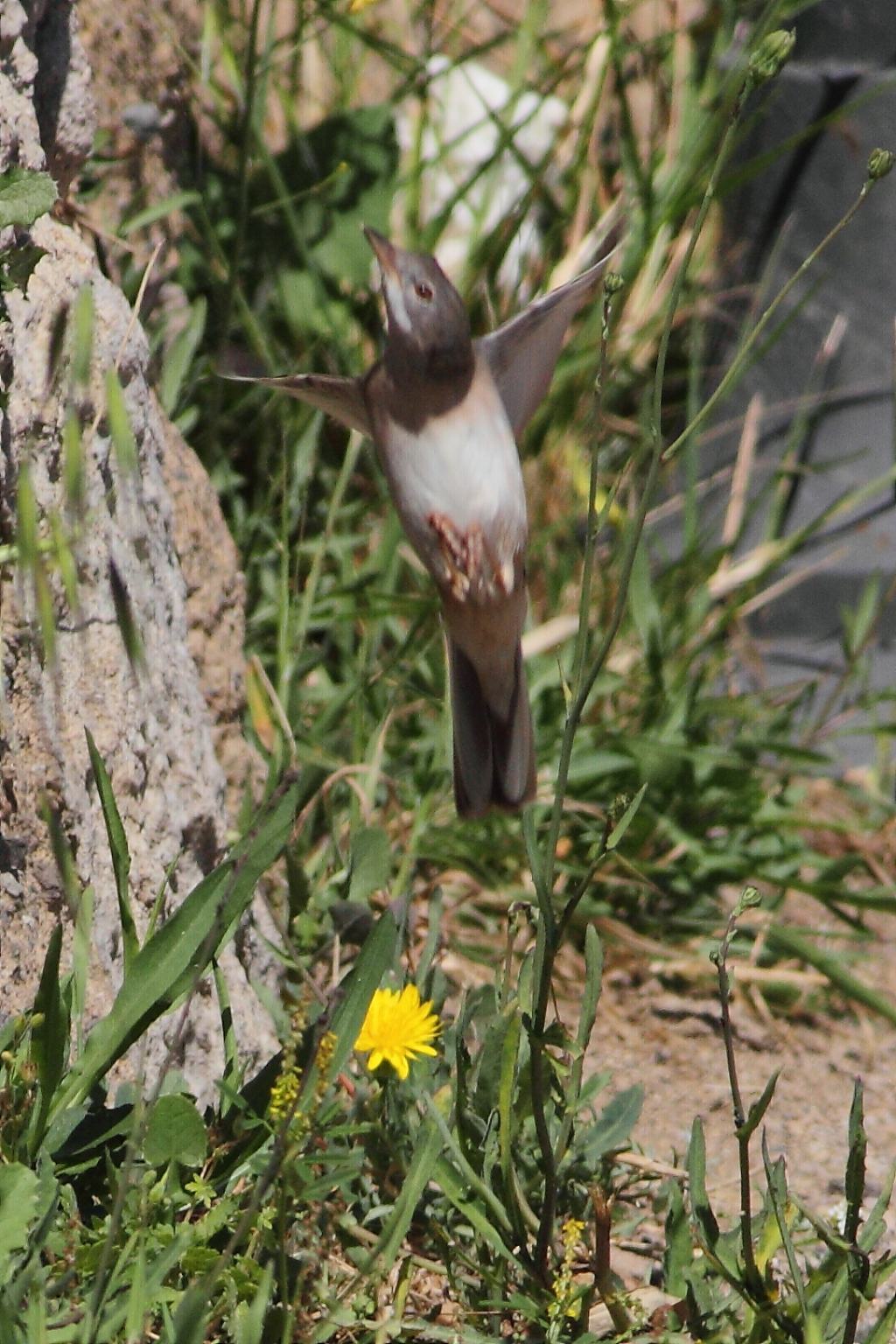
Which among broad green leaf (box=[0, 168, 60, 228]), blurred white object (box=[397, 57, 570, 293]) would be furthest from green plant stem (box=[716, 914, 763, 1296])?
blurred white object (box=[397, 57, 570, 293])

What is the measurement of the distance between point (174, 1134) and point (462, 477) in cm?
77

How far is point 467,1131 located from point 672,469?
2369 mm

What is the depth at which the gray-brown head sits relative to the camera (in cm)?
186

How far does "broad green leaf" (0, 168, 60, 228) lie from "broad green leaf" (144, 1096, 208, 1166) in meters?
0.93

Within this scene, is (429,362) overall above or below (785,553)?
below

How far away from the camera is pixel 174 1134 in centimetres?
173

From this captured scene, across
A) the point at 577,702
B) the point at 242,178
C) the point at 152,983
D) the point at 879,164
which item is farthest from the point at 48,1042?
the point at 242,178

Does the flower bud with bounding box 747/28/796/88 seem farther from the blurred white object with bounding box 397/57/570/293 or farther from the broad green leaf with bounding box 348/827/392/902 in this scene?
the blurred white object with bounding box 397/57/570/293

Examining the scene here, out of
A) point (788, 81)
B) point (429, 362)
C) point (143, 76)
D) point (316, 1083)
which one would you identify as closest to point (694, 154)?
point (788, 81)

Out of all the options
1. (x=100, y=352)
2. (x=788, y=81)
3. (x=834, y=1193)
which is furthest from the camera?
(x=788, y=81)

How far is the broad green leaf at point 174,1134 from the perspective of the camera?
1.72 meters

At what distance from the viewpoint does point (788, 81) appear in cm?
379

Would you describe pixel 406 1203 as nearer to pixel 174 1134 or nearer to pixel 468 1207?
pixel 468 1207

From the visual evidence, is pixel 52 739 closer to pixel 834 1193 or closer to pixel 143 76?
pixel 834 1193
